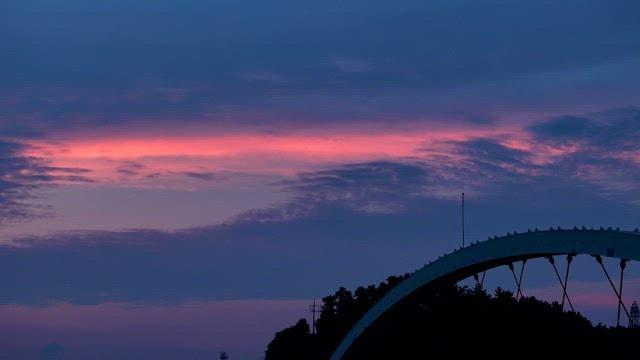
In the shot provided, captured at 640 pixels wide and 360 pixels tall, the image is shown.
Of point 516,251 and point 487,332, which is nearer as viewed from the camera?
point 516,251

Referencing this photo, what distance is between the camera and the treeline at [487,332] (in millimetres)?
72375

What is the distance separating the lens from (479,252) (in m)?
69.1

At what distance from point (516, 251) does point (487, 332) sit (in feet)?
50.0

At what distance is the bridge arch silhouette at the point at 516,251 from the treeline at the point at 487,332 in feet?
3.07

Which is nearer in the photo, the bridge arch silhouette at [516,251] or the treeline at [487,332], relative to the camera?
the bridge arch silhouette at [516,251]

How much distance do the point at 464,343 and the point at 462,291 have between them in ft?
115

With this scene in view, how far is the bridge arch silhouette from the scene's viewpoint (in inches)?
2160

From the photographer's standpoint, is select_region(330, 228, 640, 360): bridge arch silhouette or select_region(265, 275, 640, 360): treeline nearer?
select_region(330, 228, 640, 360): bridge arch silhouette

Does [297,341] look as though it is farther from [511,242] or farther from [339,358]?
[511,242]

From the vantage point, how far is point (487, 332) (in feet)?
258

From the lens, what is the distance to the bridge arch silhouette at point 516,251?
54.9 meters

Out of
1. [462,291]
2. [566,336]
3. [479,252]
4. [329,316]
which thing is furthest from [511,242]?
[329,316]

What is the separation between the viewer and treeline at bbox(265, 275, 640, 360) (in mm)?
72375

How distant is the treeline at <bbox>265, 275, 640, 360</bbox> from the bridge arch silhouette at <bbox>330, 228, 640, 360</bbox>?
936 mm
